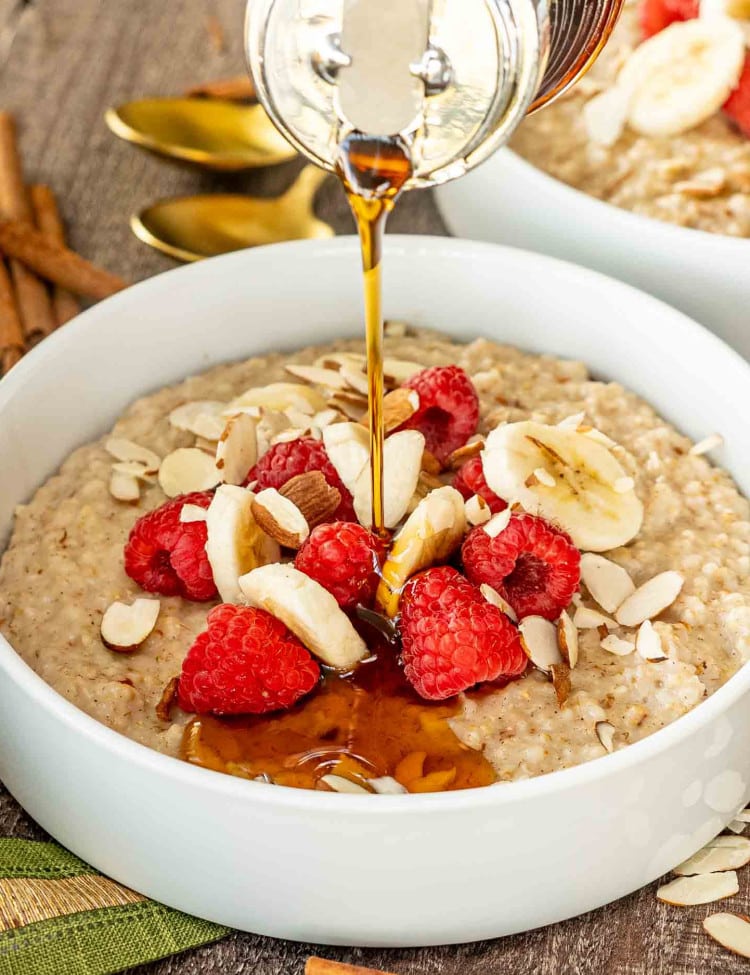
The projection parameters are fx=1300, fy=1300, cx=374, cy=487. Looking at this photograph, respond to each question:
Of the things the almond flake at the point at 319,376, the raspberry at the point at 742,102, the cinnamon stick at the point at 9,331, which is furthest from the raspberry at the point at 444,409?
the raspberry at the point at 742,102

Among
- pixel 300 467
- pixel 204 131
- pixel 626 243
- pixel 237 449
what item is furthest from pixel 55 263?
pixel 626 243

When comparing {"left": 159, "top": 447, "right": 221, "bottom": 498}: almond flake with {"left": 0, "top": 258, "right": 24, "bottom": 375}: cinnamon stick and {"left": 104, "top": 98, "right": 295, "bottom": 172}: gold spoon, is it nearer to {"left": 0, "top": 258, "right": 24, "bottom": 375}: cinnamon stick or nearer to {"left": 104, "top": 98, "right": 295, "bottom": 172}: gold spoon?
{"left": 0, "top": 258, "right": 24, "bottom": 375}: cinnamon stick

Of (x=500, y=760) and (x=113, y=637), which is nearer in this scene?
(x=500, y=760)

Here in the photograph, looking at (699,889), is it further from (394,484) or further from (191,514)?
(191,514)

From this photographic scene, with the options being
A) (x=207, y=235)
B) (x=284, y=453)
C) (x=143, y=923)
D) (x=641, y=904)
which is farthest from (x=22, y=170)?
(x=641, y=904)

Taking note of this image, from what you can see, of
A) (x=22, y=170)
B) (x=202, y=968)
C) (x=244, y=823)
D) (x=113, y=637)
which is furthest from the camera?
(x=22, y=170)

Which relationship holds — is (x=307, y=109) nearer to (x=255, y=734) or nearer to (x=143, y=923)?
(x=255, y=734)

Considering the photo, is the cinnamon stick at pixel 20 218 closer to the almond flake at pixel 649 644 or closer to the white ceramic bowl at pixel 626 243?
the white ceramic bowl at pixel 626 243
